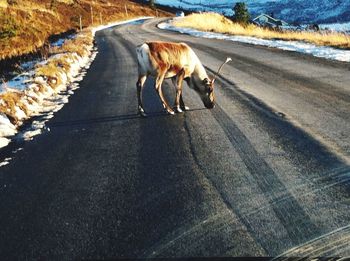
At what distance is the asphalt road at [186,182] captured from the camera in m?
3.89

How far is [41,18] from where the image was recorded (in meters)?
47.2

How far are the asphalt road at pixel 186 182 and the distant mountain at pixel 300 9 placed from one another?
120 metres

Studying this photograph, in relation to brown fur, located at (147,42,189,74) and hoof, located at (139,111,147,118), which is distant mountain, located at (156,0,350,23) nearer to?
brown fur, located at (147,42,189,74)

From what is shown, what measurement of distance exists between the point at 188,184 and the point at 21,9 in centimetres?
4456

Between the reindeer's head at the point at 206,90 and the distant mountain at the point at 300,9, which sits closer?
the reindeer's head at the point at 206,90

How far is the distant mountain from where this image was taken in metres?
125

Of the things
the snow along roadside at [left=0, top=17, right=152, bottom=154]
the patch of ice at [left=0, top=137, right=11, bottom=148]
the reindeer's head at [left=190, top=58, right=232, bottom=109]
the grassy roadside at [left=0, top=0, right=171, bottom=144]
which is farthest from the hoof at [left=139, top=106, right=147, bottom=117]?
the patch of ice at [left=0, top=137, right=11, bottom=148]

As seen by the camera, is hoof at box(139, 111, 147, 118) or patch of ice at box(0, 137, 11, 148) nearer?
patch of ice at box(0, 137, 11, 148)

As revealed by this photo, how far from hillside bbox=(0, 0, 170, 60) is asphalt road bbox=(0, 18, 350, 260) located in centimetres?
1907

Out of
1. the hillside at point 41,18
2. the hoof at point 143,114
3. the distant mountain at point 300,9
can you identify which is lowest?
the distant mountain at point 300,9

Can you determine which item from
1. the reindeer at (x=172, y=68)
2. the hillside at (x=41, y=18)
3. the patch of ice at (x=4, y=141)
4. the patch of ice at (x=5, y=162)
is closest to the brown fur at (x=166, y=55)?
the reindeer at (x=172, y=68)

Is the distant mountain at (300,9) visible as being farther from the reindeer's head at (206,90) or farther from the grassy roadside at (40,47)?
the reindeer's head at (206,90)

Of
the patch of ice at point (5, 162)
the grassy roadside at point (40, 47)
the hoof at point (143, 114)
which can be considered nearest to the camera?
the patch of ice at point (5, 162)

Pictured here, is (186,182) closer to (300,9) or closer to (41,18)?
(41,18)
